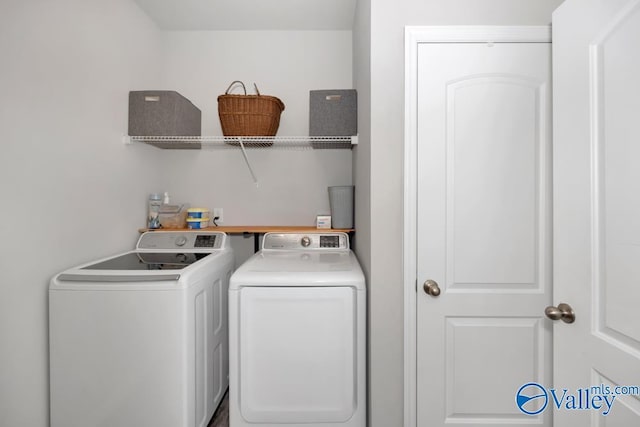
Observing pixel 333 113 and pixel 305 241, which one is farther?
pixel 305 241

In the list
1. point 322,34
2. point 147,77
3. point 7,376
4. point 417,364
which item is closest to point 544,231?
point 417,364

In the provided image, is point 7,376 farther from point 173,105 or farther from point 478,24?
point 478,24

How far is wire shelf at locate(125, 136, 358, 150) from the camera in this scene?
197 cm

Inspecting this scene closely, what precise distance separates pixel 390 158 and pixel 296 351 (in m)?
1.03

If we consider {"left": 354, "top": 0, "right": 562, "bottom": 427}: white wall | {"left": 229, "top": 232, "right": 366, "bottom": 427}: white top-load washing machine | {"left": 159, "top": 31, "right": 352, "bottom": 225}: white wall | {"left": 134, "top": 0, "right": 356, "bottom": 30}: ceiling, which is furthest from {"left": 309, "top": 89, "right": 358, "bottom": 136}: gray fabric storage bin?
{"left": 229, "top": 232, "right": 366, "bottom": 427}: white top-load washing machine

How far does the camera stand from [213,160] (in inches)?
94.8

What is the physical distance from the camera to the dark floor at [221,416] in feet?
5.67

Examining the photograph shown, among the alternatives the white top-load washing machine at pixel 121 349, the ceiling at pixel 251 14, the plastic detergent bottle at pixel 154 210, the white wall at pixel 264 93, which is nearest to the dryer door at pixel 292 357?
the white top-load washing machine at pixel 121 349

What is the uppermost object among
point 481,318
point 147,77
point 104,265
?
point 147,77

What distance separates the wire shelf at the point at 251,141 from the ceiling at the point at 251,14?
0.92 m

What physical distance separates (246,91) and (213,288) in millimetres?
1605

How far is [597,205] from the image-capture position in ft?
3.09

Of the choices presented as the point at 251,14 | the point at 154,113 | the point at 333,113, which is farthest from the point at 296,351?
the point at 251,14

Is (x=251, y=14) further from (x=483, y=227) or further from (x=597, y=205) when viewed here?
(x=597, y=205)
